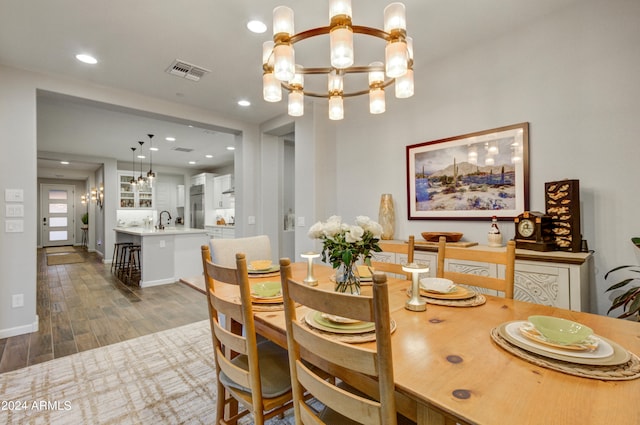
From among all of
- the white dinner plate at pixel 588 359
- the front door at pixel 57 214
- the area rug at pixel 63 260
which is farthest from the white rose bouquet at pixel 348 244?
the front door at pixel 57 214

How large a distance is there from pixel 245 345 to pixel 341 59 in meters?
1.33

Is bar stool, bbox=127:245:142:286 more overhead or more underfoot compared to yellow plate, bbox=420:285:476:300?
more underfoot

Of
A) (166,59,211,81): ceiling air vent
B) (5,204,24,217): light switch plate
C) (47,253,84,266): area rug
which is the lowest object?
(47,253,84,266): area rug

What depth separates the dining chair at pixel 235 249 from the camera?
223cm

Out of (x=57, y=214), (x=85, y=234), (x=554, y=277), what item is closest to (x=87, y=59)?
(x=554, y=277)

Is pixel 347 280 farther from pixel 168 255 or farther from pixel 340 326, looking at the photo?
pixel 168 255

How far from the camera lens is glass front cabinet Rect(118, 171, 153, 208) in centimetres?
817

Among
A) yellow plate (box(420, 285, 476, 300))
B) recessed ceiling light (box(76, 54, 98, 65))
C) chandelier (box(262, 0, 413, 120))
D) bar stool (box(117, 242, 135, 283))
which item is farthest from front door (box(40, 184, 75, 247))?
yellow plate (box(420, 285, 476, 300))

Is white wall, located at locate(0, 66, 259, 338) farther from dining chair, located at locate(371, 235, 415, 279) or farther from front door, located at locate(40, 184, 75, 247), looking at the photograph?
front door, located at locate(40, 184, 75, 247)

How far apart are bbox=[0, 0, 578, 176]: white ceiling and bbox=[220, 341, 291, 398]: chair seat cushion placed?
7.41 ft

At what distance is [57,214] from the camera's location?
11383 millimetres

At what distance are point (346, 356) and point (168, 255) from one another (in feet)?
17.1

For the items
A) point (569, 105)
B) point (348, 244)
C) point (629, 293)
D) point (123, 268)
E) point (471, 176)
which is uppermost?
point (569, 105)

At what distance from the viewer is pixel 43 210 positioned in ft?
36.3
